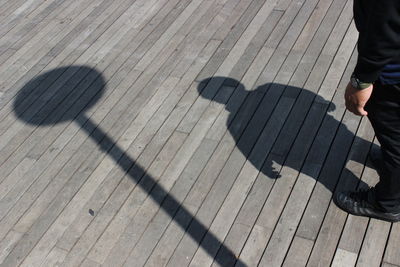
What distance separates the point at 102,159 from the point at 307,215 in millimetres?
1578

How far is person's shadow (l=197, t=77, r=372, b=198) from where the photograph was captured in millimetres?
3109

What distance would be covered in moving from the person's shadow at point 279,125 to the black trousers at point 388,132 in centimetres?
39

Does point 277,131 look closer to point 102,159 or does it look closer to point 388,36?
point 102,159

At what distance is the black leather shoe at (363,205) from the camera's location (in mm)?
2639

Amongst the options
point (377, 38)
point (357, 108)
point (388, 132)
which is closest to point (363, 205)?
point (388, 132)

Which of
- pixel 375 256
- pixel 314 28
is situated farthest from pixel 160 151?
pixel 314 28

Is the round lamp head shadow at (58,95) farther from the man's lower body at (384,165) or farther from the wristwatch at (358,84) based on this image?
the wristwatch at (358,84)

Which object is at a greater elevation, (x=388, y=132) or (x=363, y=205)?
(x=388, y=132)

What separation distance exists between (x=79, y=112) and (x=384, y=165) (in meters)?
2.52

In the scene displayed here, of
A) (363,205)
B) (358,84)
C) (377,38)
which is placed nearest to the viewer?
(377,38)

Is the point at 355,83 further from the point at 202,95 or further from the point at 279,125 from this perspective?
the point at 202,95

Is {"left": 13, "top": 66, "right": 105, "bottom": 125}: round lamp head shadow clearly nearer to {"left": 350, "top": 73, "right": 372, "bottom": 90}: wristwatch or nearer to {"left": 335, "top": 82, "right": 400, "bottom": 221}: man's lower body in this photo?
{"left": 335, "top": 82, "right": 400, "bottom": 221}: man's lower body

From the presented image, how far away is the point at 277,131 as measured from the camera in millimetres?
3350

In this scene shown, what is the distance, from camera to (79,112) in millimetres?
3857
